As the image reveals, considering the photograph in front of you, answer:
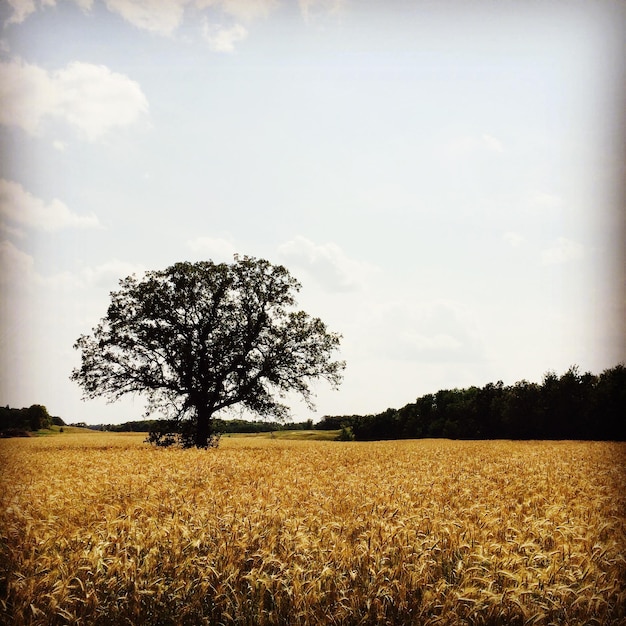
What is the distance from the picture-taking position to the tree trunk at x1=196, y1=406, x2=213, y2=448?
2793 cm

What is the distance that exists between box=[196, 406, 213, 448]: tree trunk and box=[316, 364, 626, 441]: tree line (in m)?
37.7

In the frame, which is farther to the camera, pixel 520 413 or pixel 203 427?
pixel 520 413

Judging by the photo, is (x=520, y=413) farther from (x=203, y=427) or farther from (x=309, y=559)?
(x=309, y=559)

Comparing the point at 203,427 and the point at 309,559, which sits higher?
the point at 309,559

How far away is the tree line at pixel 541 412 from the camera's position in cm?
5166

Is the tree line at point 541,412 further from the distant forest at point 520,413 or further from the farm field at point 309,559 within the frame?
the farm field at point 309,559

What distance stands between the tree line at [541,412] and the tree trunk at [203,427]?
37728mm

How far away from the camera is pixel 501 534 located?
6.30 m

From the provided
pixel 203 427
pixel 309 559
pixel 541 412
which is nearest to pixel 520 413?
pixel 541 412

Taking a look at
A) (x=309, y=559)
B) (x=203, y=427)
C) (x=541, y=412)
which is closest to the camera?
(x=309, y=559)

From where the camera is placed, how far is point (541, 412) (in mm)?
58125

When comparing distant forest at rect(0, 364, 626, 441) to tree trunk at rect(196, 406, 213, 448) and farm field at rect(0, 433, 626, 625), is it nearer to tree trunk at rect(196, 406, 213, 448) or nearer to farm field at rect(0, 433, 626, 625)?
tree trunk at rect(196, 406, 213, 448)

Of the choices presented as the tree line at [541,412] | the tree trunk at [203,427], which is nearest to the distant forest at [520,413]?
the tree line at [541,412]

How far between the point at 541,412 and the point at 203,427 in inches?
1766
